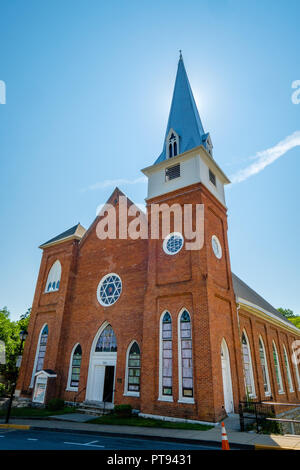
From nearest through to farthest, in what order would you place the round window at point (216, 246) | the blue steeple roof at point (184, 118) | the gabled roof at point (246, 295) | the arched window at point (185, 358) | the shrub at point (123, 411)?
1. the arched window at point (185, 358)
2. the shrub at point (123, 411)
3. the round window at point (216, 246)
4. the blue steeple roof at point (184, 118)
5. the gabled roof at point (246, 295)

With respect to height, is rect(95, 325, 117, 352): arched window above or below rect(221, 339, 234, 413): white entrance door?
above

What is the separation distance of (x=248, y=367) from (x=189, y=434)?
896cm

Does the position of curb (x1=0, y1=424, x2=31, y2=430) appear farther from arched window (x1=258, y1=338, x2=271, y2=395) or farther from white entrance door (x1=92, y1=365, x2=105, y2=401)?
arched window (x1=258, y1=338, x2=271, y2=395)

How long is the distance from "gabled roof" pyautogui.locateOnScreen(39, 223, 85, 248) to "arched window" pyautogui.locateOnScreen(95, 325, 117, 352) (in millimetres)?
7439

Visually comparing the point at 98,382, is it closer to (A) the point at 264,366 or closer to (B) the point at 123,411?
(B) the point at 123,411

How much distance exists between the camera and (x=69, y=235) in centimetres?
2133

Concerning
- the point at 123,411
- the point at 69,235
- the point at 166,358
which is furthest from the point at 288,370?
the point at 69,235

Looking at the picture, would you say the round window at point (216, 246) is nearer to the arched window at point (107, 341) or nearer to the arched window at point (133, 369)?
the arched window at point (133, 369)

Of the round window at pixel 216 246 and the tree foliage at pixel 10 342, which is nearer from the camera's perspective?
the round window at pixel 216 246

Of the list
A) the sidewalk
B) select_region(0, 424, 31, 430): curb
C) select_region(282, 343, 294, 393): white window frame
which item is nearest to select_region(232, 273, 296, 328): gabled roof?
select_region(282, 343, 294, 393): white window frame

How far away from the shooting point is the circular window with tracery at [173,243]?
15255mm

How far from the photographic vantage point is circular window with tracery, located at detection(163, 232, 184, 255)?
15255 mm

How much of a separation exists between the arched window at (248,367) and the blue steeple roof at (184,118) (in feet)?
41.1

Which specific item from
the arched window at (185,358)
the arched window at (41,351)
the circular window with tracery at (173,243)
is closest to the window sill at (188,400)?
the arched window at (185,358)
